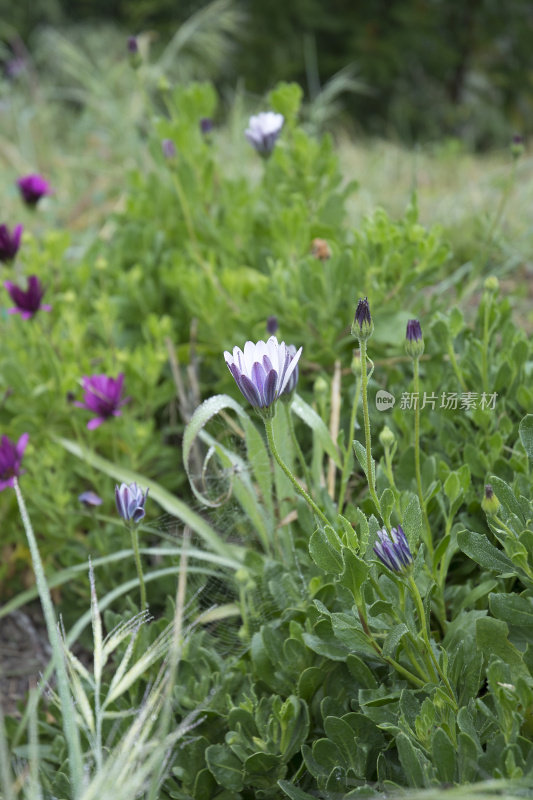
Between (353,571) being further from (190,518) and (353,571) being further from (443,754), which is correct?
(190,518)

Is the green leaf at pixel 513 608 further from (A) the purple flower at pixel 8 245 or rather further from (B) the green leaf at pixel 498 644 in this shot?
(A) the purple flower at pixel 8 245

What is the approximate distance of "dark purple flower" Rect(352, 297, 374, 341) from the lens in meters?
1.04

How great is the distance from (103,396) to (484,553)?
941 mm

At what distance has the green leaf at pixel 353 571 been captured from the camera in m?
1.03

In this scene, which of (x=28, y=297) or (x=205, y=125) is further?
(x=205, y=125)

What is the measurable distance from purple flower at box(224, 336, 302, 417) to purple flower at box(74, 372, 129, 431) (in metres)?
0.71

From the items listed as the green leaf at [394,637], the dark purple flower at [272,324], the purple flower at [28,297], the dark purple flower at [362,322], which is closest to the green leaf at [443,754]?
the green leaf at [394,637]

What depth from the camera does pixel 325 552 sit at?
108 cm

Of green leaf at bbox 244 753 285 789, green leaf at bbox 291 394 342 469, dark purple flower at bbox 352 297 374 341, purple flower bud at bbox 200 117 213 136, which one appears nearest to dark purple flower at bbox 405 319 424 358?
dark purple flower at bbox 352 297 374 341

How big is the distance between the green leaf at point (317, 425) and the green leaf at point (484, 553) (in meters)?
0.42

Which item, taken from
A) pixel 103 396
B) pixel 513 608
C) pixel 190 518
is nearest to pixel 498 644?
pixel 513 608

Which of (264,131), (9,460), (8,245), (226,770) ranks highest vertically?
(264,131)

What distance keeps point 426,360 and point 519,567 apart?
811mm

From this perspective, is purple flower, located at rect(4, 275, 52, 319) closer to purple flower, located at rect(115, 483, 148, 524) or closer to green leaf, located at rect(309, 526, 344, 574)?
purple flower, located at rect(115, 483, 148, 524)
